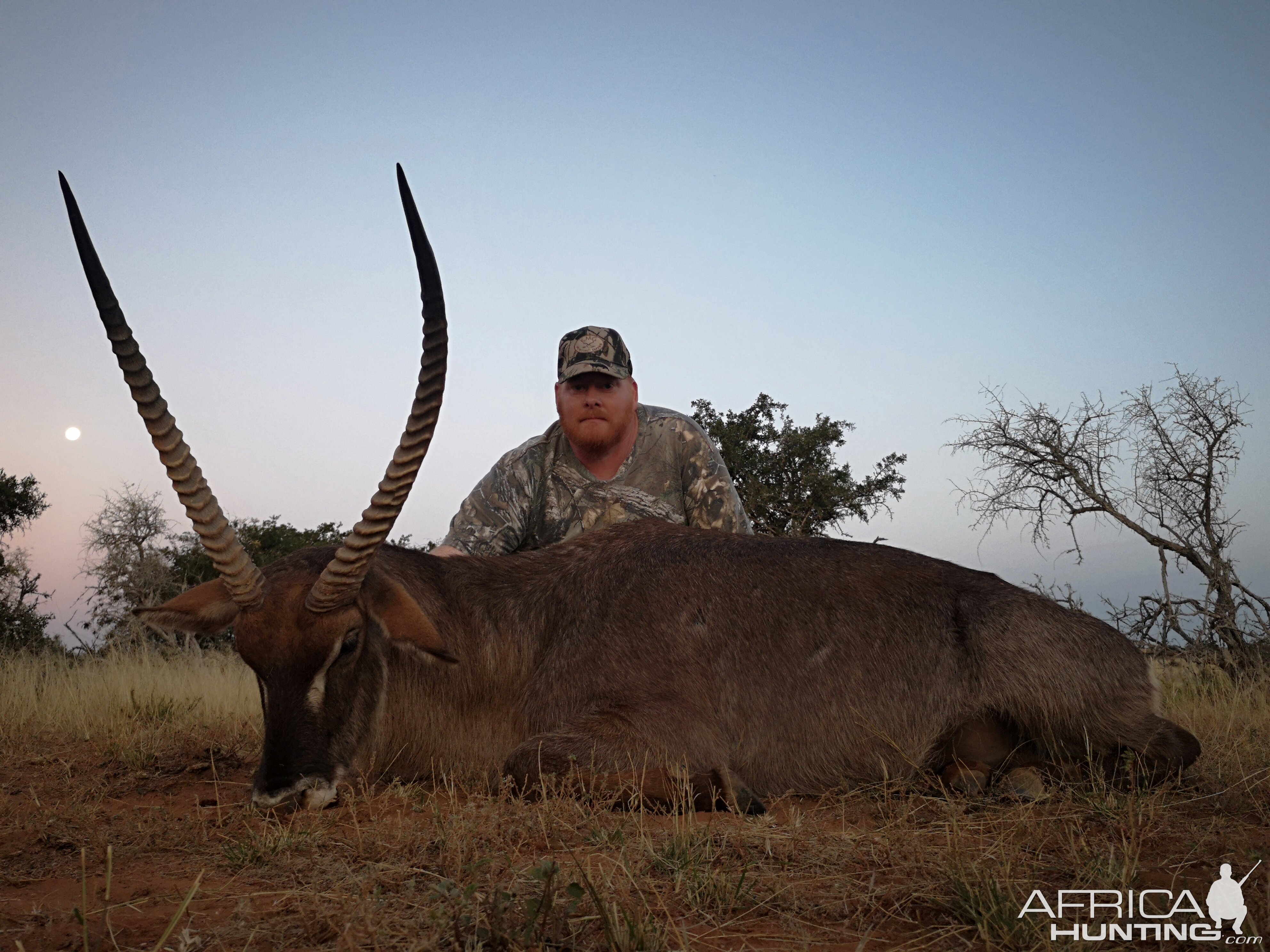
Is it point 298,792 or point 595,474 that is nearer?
point 298,792

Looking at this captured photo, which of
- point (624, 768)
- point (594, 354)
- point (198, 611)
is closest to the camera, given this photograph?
point (624, 768)

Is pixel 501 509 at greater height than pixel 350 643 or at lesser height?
greater

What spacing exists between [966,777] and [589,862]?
2026 millimetres

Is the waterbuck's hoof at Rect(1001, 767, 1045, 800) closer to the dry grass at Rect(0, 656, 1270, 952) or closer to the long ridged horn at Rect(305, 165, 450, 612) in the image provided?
the dry grass at Rect(0, 656, 1270, 952)

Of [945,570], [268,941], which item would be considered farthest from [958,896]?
[945,570]

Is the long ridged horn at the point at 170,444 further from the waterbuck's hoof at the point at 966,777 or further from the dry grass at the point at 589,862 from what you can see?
the waterbuck's hoof at the point at 966,777

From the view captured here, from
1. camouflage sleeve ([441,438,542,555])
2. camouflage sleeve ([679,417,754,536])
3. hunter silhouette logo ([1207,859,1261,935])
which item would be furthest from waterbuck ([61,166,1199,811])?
camouflage sleeve ([679,417,754,536])

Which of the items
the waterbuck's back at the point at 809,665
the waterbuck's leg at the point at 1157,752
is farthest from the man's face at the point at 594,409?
the waterbuck's leg at the point at 1157,752

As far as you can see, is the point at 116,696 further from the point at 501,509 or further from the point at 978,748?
the point at 978,748

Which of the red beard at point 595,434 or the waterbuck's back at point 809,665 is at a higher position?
the red beard at point 595,434

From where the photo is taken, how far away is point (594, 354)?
6.89m

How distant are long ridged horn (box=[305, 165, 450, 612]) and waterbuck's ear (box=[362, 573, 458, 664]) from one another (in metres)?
0.13

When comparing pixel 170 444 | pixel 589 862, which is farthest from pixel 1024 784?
pixel 170 444

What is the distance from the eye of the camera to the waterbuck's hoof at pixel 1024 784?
3844 mm
